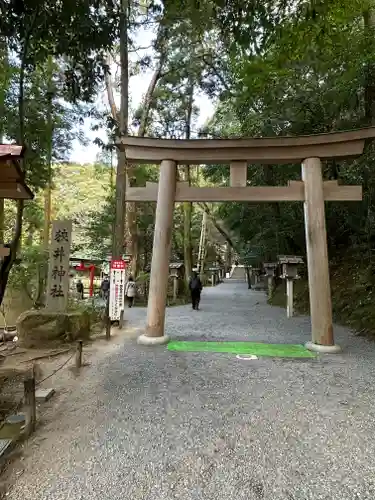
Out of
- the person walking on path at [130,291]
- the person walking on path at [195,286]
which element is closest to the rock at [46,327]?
the person walking on path at [195,286]

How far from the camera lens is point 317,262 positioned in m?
6.19

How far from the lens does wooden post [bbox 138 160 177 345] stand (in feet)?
21.5

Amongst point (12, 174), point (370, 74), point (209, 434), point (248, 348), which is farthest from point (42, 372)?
point (370, 74)

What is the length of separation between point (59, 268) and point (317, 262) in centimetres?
531

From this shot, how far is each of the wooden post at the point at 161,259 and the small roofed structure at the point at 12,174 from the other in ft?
8.10

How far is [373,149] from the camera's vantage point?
8.62 metres

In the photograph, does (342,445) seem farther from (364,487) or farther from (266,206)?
(266,206)

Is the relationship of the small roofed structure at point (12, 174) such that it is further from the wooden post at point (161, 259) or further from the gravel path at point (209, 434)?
the gravel path at point (209, 434)

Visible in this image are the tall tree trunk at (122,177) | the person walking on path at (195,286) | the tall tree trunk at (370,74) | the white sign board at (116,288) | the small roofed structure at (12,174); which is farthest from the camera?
the person walking on path at (195,286)

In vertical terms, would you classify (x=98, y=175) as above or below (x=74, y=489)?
above

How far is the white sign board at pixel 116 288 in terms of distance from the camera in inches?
317

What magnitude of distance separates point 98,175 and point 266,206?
15.4 metres

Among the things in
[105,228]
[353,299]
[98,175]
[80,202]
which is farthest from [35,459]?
[80,202]

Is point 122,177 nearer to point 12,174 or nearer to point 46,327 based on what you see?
point 46,327
